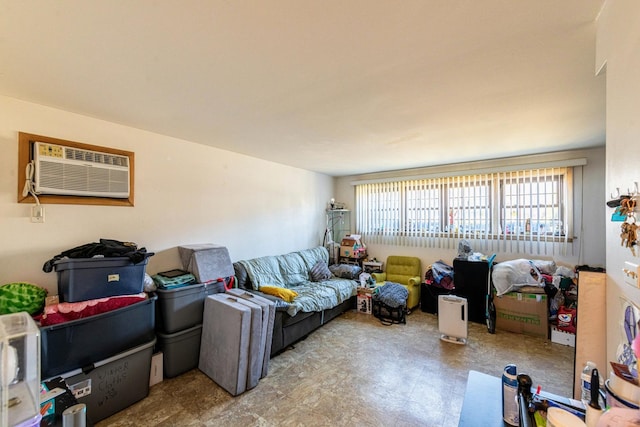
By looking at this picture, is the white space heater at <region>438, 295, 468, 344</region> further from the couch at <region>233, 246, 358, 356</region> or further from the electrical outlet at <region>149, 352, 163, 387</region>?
the electrical outlet at <region>149, 352, 163, 387</region>

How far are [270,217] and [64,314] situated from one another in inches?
106

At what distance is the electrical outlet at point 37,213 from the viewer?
6.88 ft

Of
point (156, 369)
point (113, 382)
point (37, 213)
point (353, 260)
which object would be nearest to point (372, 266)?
point (353, 260)

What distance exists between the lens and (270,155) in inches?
151

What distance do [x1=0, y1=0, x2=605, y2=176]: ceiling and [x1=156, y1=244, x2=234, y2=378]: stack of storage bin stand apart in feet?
4.80

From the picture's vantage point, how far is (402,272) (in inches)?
187

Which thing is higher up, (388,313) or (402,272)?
(402,272)

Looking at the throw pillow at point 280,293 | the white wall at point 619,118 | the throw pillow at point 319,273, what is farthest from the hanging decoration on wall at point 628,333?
the throw pillow at point 319,273

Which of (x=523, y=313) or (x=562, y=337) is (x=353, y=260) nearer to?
(x=523, y=313)

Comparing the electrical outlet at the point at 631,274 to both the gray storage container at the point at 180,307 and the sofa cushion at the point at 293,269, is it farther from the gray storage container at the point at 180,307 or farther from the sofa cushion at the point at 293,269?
the sofa cushion at the point at 293,269

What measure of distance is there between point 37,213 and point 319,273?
3429 millimetres

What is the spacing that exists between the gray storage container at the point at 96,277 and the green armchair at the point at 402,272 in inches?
143

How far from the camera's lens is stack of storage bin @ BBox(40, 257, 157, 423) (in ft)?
5.93

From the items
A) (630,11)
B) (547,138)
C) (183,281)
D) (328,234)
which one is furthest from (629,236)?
(328,234)
